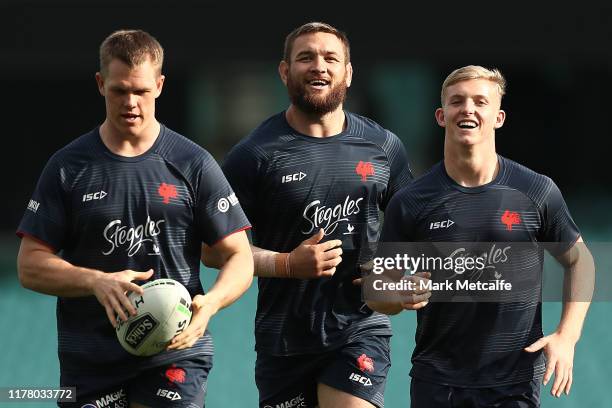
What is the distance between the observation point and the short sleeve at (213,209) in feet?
20.4

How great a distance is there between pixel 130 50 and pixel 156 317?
1359 mm

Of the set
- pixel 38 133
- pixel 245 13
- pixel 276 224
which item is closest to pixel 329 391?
pixel 276 224

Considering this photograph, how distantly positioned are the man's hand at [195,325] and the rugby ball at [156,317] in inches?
1.4

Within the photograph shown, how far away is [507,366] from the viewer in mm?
6188

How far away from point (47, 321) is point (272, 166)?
9.53 meters

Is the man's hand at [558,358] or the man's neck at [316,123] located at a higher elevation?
the man's neck at [316,123]

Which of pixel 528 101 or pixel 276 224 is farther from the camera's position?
pixel 528 101

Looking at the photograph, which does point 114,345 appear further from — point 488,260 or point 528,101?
point 528,101

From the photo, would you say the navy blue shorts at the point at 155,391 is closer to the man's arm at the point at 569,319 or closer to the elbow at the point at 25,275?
the elbow at the point at 25,275

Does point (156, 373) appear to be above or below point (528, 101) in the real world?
below

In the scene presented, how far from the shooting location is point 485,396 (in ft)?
20.2

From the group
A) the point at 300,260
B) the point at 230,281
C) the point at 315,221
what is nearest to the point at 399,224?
the point at 300,260

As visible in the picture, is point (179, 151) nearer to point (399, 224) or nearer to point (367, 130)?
point (399, 224)

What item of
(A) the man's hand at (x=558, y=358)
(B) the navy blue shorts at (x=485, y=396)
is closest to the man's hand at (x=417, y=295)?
(B) the navy blue shorts at (x=485, y=396)
